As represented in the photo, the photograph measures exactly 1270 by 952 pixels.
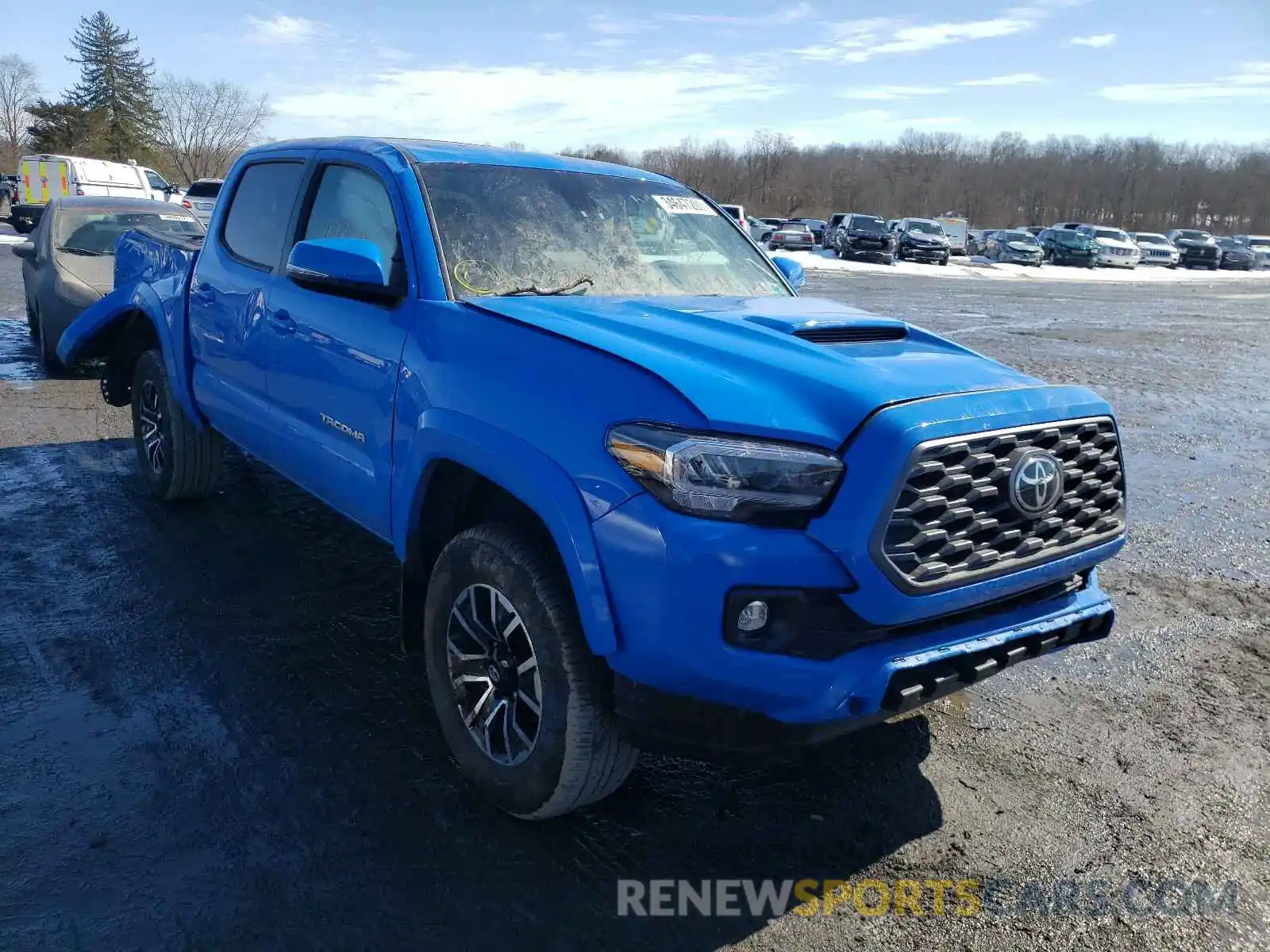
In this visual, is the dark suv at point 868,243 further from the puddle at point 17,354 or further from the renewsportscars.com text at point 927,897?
the renewsportscars.com text at point 927,897

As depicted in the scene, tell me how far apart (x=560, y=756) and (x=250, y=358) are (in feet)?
8.50

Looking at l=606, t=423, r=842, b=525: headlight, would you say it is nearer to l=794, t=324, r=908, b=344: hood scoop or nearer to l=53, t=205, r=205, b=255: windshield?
l=794, t=324, r=908, b=344: hood scoop

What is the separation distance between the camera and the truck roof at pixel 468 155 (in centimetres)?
380

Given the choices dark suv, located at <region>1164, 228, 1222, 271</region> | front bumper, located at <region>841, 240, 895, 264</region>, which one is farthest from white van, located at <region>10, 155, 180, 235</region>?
dark suv, located at <region>1164, 228, 1222, 271</region>

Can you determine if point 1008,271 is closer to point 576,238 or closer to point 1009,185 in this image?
point 576,238

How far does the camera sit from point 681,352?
110 inches

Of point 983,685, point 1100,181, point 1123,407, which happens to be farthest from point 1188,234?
point 1100,181

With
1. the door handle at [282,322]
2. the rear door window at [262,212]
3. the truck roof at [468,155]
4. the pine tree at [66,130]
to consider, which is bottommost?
the door handle at [282,322]

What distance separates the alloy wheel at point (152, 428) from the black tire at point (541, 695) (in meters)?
3.30

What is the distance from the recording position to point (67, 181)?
76.6 feet

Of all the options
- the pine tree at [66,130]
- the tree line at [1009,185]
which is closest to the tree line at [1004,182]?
the tree line at [1009,185]

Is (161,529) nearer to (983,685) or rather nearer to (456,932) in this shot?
(456,932)

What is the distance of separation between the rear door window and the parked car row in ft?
141

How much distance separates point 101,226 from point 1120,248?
45.1 meters
